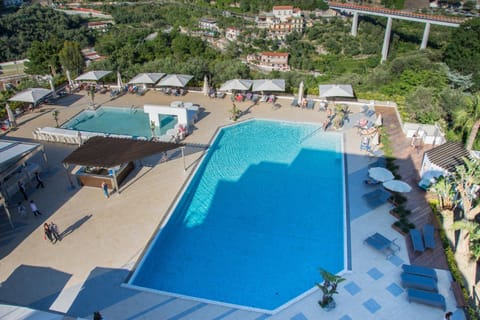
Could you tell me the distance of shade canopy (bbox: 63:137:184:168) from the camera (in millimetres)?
14754

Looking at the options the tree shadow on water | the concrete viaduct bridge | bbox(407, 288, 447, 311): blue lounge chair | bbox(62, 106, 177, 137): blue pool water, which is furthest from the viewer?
the concrete viaduct bridge

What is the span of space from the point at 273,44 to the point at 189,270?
266ft

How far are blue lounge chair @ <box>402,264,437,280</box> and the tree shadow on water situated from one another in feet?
37.7

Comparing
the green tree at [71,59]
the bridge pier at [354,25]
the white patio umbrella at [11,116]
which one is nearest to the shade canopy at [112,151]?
the white patio umbrella at [11,116]

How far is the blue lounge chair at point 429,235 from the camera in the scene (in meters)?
12.1

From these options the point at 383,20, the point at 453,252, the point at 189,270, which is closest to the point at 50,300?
the point at 189,270

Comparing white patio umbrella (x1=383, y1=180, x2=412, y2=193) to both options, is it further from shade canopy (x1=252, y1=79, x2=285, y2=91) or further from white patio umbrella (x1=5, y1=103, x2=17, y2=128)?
white patio umbrella (x1=5, y1=103, x2=17, y2=128)

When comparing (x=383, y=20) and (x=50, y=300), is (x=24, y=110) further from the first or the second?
(x=383, y=20)

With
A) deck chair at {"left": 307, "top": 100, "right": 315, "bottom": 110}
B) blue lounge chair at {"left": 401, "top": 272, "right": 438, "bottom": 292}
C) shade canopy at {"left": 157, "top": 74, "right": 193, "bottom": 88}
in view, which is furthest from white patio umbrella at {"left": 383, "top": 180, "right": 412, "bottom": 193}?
shade canopy at {"left": 157, "top": 74, "right": 193, "bottom": 88}

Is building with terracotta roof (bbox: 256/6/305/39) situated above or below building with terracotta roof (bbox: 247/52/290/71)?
above

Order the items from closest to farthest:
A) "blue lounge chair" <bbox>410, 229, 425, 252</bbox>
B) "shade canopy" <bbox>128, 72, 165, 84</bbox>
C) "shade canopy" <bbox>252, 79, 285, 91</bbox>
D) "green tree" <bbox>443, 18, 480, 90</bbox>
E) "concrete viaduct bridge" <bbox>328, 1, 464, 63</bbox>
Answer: "blue lounge chair" <bbox>410, 229, 425, 252</bbox> → "shade canopy" <bbox>252, 79, 285, 91</bbox> → "shade canopy" <bbox>128, 72, 165, 84</bbox> → "green tree" <bbox>443, 18, 480, 90</bbox> → "concrete viaduct bridge" <bbox>328, 1, 464, 63</bbox>

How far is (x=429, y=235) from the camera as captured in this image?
12.4m

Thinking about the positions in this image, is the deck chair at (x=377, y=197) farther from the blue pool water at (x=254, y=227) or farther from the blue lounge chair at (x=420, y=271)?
the blue lounge chair at (x=420, y=271)

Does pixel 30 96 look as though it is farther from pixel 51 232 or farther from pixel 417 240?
pixel 417 240
